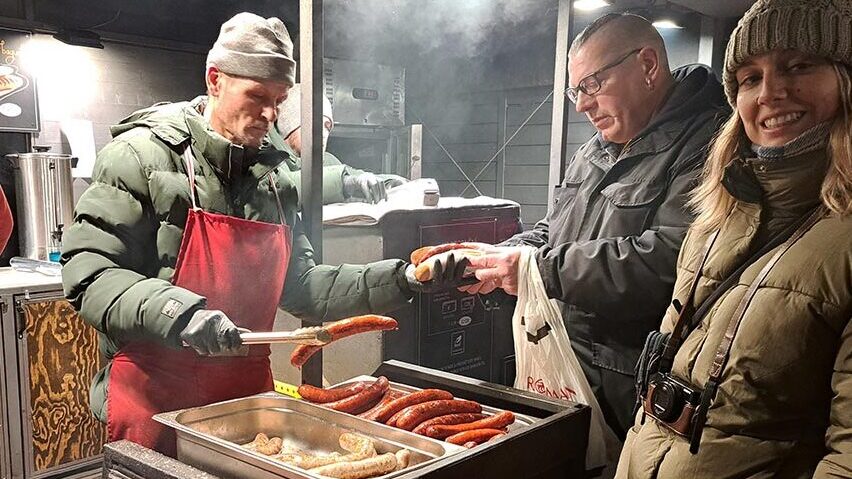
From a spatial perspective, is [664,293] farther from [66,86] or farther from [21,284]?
[66,86]

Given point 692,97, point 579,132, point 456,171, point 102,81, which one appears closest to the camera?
point 692,97

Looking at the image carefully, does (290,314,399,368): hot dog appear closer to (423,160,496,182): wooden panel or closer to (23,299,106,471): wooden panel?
(23,299,106,471): wooden panel

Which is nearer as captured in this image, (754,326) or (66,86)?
(754,326)

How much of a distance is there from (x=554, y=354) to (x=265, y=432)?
2.97 ft

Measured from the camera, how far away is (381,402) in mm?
2064

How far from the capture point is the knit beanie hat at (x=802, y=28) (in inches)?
52.2

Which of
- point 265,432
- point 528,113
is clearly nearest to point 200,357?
point 265,432

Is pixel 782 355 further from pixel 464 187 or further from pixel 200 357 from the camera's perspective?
pixel 464 187

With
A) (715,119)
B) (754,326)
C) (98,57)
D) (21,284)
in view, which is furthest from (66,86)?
(754,326)

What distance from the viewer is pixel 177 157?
6.64ft

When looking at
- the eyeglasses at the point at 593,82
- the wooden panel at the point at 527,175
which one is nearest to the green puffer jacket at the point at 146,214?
the eyeglasses at the point at 593,82

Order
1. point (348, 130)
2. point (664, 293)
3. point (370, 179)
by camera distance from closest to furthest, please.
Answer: point (664, 293)
point (370, 179)
point (348, 130)

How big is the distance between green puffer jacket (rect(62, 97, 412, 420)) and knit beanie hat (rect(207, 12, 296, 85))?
202 mm

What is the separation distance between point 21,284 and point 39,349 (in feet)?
1.30
